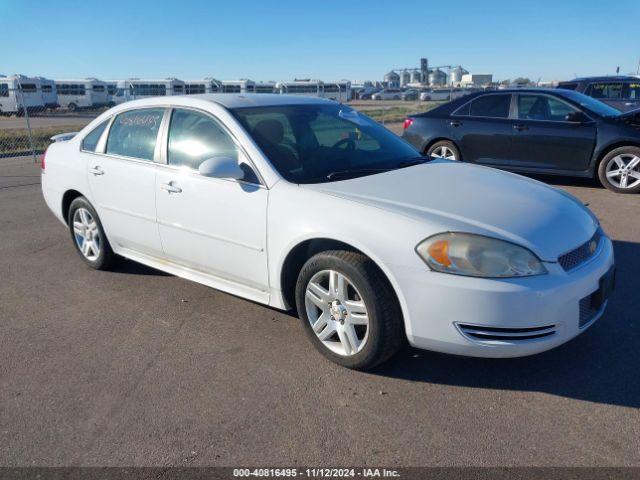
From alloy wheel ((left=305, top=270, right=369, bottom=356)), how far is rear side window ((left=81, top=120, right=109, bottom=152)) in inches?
107

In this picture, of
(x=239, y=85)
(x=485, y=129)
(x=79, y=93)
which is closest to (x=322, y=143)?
(x=485, y=129)

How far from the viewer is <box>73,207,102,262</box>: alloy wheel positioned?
5.02 metres

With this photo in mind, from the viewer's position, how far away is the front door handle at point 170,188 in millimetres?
3994

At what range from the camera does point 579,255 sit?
10.1 feet

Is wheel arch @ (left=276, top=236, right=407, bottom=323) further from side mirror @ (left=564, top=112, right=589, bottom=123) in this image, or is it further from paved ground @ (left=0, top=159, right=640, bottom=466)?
side mirror @ (left=564, top=112, right=589, bottom=123)

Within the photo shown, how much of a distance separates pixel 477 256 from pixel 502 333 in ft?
1.35

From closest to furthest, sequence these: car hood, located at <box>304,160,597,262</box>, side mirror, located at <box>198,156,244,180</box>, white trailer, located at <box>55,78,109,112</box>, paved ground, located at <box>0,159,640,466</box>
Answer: paved ground, located at <box>0,159,640,466</box>
car hood, located at <box>304,160,597,262</box>
side mirror, located at <box>198,156,244,180</box>
white trailer, located at <box>55,78,109,112</box>

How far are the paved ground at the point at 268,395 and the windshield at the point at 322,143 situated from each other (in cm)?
111

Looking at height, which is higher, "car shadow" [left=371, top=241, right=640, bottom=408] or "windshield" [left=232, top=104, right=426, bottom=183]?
"windshield" [left=232, top=104, right=426, bottom=183]

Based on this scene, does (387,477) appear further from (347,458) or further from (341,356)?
(341,356)

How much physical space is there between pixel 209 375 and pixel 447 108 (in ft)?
23.6

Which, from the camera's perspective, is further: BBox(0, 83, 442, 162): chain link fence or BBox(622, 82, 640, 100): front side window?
BBox(0, 83, 442, 162): chain link fence

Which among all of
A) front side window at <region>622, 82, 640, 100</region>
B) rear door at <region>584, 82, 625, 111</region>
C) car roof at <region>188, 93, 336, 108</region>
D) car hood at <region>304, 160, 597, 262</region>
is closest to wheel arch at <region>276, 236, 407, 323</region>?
car hood at <region>304, 160, 597, 262</region>

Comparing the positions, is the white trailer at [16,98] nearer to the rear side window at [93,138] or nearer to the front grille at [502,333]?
the rear side window at [93,138]
